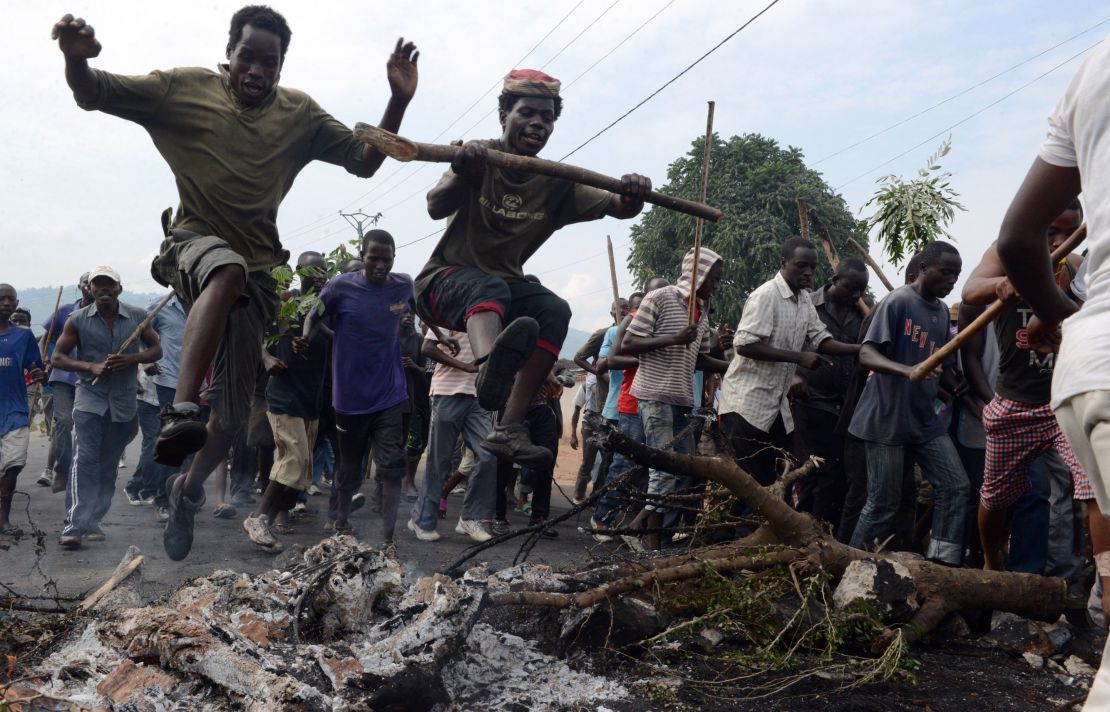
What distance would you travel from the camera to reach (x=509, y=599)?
3633 millimetres

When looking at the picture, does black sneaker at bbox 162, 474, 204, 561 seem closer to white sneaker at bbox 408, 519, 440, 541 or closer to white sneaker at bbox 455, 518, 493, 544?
white sneaker at bbox 408, 519, 440, 541

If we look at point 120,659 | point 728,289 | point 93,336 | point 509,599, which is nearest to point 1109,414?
point 509,599

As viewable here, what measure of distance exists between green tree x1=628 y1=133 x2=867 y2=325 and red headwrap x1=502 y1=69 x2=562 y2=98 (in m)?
16.7

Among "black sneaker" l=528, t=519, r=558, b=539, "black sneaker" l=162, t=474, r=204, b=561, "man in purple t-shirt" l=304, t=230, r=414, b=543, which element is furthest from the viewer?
"man in purple t-shirt" l=304, t=230, r=414, b=543

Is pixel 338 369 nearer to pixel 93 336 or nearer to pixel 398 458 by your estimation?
pixel 398 458

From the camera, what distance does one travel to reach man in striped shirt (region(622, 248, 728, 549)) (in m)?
6.77

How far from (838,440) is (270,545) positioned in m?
4.04

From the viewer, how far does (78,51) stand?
385 cm

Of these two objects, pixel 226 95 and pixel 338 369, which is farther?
pixel 338 369

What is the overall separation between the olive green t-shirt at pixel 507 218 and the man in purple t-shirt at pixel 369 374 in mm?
1869

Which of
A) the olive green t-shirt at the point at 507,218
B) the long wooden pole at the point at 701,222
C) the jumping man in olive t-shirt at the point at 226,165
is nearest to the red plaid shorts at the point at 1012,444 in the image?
the long wooden pole at the point at 701,222

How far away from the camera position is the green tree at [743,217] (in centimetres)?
2180

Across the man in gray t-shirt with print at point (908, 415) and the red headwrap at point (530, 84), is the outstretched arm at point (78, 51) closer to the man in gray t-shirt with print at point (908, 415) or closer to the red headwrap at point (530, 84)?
the red headwrap at point (530, 84)

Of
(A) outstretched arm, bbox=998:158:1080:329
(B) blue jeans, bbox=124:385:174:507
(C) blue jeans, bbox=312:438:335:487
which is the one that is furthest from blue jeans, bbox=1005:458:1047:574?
(C) blue jeans, bbox=312:438:335:487
